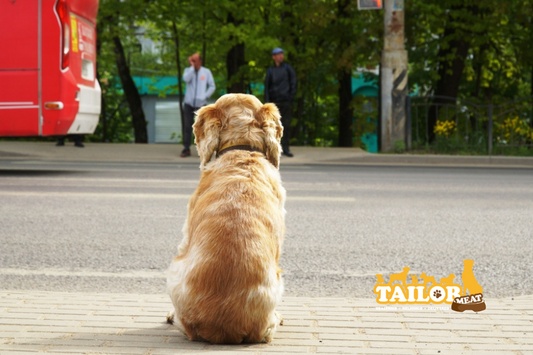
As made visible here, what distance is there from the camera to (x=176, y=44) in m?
28.8

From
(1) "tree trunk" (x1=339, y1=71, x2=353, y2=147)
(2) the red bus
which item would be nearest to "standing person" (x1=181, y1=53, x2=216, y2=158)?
(2) the red bus

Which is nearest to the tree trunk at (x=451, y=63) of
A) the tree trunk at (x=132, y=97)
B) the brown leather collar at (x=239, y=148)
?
the tree trunk at (x=132, y=97)

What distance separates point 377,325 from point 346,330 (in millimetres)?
225

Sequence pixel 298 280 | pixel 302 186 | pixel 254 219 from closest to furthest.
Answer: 1. pixel 254 219
2. pixel 298 280
3. pixel 302 186

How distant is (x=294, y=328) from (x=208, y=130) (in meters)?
1.22

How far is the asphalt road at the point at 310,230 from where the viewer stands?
5430 mm

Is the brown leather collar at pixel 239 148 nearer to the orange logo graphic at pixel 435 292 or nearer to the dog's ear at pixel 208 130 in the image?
the dog's ear at pixel 208 130

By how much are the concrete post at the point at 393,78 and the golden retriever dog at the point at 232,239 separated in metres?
14.0

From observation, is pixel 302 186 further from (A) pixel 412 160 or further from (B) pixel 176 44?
(B) pixel 176 44

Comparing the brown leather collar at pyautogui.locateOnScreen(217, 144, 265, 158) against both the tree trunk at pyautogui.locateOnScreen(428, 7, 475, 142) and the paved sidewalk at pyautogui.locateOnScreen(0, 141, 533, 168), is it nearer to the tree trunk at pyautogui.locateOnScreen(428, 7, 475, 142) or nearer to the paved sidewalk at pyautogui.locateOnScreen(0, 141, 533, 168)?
the paved sidewalk at pyautogui.locateOnScreen(0, 141, 533, 168)

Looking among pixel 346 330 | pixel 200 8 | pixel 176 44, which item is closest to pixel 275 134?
pixel 346 330

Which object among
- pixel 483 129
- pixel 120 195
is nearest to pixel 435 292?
pixel 120 195

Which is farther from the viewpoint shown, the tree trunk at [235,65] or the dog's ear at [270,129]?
the tree trunk at [235,65]

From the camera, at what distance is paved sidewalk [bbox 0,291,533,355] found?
11.1ft
